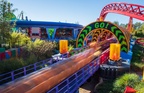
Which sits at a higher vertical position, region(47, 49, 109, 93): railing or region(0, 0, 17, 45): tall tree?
region(0, 0, 17, 45): tall tree

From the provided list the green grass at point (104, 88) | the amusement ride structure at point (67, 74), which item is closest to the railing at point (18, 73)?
the amusement ride structure at point (67, 74)

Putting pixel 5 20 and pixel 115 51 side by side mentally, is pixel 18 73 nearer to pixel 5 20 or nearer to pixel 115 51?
pixel 115 51

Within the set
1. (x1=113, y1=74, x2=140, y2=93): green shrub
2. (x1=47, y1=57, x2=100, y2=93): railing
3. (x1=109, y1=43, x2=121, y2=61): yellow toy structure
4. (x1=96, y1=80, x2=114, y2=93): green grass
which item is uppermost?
(x1=109, y1=43, x2=121, y2=61): yellow toy structure

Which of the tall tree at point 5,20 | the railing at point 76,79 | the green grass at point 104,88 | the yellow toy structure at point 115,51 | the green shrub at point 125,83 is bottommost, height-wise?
the green grass at point 104,88

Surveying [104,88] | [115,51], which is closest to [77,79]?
[104,88]

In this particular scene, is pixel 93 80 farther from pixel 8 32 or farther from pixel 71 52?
pixel 8 32

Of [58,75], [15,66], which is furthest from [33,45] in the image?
[58,75]

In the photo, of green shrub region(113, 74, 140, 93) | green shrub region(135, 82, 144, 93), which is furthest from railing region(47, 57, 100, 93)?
green shrub region(135, 82, 144, 93)

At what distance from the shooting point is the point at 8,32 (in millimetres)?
14039

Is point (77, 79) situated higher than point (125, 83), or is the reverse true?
point (77, 79)

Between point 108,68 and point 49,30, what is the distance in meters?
16.2

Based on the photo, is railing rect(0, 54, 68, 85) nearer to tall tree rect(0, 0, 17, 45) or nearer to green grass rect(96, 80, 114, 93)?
green grass rect(96, 80, 114, 93)

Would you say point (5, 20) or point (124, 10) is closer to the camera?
point (5, 20)

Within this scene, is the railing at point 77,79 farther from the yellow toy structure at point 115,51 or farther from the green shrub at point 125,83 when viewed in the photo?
the green shrub at point 125,83
